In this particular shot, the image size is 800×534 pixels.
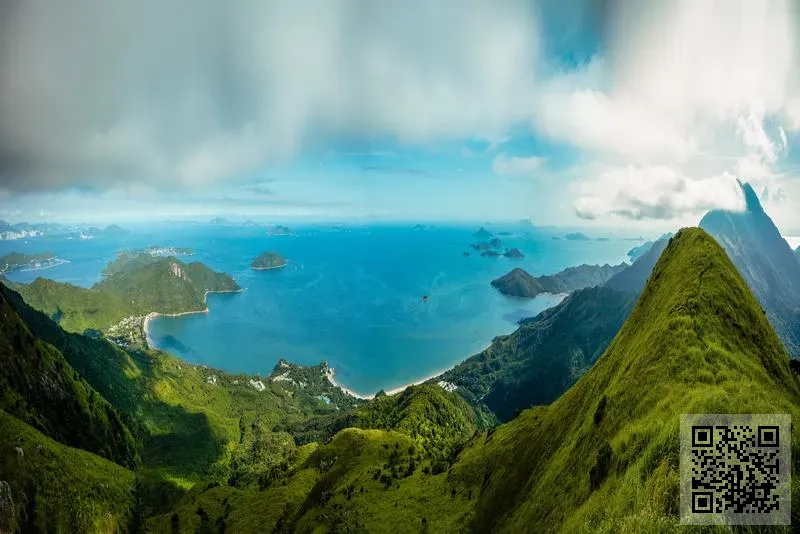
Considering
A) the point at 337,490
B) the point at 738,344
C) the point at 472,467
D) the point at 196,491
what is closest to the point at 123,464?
the point at 196,491

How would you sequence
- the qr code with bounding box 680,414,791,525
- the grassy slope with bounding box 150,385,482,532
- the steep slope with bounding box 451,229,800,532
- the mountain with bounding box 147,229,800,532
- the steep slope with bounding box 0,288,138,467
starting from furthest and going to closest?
the steep slope with bounding box 0,288,138,467 < the grassy slope with bounding box 150,385,482,532 < the mountain with bounding box 147,229,800,532 < the steep slope with bounding box 451,229,800,532 < the qr code with bounding box 680,414,791,525

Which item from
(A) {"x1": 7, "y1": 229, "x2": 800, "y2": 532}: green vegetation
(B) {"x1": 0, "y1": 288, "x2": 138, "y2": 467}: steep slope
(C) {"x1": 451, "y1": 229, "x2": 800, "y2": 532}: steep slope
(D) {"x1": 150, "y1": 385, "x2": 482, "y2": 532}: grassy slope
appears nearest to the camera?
(C) {"x1": 451, "y1": 229, "x2": 800, "y2": 532}: steep slope

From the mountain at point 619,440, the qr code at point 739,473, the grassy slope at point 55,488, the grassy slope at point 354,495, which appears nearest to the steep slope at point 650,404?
the mountain at point 619,440

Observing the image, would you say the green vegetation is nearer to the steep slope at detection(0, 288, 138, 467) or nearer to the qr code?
the qr code

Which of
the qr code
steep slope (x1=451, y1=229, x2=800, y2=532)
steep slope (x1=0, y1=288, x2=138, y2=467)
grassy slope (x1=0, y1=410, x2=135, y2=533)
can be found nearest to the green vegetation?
steep slope (x1=451, y1=229, x2=800, y2=532)

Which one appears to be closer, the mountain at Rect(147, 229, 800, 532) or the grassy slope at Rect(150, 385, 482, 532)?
the mountain at Rect(147, 229, 800, 532)

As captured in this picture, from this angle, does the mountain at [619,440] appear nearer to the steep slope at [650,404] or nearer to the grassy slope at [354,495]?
the steep slope at [650,404]

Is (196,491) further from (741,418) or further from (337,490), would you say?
(741,418)
